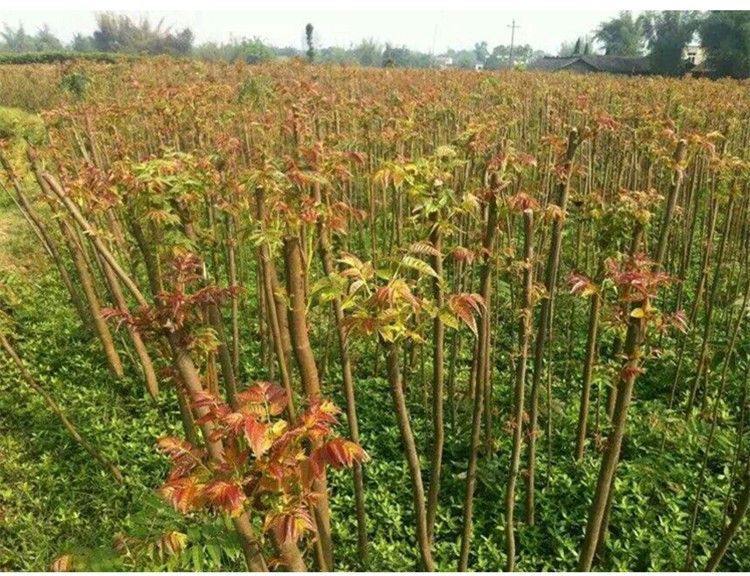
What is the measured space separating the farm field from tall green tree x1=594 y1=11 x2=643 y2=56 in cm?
4210

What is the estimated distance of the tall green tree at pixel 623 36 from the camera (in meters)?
40.6

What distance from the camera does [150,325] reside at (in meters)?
1.27

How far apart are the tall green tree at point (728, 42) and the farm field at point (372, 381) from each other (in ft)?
69.8

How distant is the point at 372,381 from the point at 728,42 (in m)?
24.9

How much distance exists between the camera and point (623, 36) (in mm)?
40781

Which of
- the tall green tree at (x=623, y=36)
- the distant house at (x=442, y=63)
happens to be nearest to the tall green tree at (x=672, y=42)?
the distant house at (x=442, y=63)

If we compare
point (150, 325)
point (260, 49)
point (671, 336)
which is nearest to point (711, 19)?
point (260, 49)

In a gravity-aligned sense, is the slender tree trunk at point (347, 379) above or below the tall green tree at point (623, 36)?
below

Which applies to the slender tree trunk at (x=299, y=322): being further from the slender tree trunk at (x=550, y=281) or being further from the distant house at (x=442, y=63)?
the distant house at (x=442, y=63)

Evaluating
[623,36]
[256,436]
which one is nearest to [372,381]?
[256,436]

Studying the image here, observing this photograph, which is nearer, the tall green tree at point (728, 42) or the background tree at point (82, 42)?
the tall green tree at point (728, 42)

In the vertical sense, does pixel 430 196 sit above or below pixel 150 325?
above

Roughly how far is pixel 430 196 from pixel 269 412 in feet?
2.23

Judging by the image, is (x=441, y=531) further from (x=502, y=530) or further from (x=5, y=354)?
(x=5, y=354)
